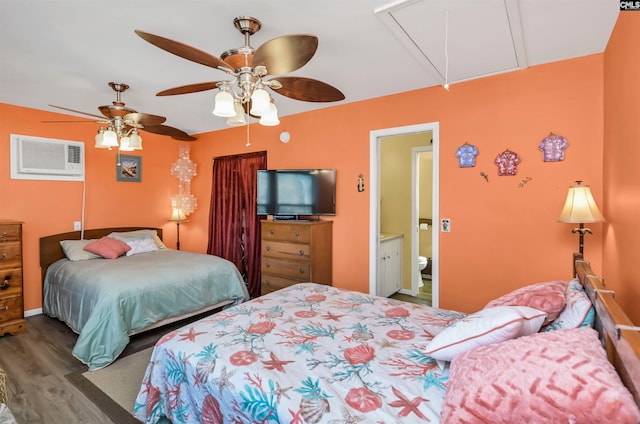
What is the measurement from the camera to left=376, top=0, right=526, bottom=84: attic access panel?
1.80 meters

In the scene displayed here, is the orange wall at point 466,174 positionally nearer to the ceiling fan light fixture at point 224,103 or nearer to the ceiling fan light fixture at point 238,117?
the ceiling fan light fixture at point 238,117

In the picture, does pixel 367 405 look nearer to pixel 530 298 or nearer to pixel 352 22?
pixel 530 298

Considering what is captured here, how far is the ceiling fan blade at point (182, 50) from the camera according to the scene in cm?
143

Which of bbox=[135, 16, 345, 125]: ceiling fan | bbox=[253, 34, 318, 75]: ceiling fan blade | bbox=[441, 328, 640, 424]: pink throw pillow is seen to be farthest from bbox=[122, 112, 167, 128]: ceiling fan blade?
bbox=[441, 328, 640, 424]: pink throw pillow

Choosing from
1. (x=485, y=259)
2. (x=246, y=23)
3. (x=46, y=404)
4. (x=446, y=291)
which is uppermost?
(x=246, y=23)

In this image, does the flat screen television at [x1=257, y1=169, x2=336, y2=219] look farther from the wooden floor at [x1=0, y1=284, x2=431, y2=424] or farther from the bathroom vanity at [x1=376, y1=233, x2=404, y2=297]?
the wooden floor at [x1=0, y1=284, x2=431, y2=424]

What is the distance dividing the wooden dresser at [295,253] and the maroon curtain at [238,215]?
2.35 ft

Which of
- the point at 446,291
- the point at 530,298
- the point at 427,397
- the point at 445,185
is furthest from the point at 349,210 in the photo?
the point at 427,397

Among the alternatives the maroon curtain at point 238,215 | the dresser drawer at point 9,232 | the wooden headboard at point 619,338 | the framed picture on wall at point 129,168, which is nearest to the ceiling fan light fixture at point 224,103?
the wooden headboard at point 619,338

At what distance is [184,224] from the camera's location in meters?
5.39

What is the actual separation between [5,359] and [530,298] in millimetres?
3929

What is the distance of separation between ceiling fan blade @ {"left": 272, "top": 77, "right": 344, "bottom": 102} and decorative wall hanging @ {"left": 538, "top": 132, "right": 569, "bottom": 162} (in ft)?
5.67

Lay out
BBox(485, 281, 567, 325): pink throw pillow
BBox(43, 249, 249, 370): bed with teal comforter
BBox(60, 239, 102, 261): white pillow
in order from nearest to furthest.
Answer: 1. BBox(485, 281, 567, 325): pink throw pillow
2. BBox(43, 249, 249, 370): bed with teal comforter
3. BBox(60, 239, 102, 261): white pillow

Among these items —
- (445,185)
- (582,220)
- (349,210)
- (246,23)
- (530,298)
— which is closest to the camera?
(530,298)
